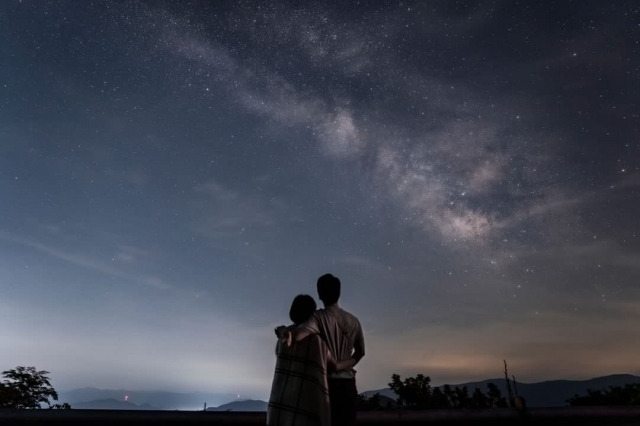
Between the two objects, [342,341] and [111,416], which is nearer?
[111,416]

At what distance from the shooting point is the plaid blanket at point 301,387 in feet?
8.03

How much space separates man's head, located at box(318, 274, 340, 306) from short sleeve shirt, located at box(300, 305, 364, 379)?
47 mm

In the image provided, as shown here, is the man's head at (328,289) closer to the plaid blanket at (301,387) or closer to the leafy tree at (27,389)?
the plaid blanket at (301,387)

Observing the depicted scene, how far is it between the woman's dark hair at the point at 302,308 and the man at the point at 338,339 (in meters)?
0.04

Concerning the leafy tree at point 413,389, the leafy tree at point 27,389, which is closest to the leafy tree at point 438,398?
the leafy tree at point 413,389

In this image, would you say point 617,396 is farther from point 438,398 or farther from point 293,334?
point 293,334

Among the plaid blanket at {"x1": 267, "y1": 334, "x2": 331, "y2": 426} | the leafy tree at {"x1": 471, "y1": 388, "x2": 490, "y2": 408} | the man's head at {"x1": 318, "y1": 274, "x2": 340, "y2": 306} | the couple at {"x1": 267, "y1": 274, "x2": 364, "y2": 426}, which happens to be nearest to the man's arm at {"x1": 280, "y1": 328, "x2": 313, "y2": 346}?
the couple at {"x1": 267, "y1": 274, "x2": 364, "y2": 426}

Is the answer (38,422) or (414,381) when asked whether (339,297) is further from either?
(414,381)

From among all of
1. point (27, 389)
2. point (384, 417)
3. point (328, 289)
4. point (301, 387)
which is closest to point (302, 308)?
point (328, 289)

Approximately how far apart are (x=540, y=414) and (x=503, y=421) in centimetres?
31

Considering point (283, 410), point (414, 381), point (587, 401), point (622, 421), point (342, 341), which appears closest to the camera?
point (283, 410)

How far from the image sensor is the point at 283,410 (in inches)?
97.5

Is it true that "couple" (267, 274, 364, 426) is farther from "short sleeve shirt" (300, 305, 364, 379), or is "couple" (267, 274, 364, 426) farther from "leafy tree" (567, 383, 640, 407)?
"leafy tree" (567, 383, 640, 407)

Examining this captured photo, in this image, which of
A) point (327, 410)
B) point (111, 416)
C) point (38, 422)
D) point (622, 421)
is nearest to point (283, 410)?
point (327, 410)
